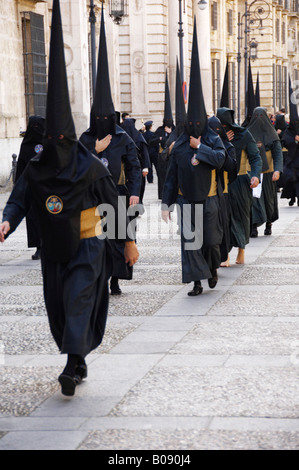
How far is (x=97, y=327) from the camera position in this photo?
6.39 meters

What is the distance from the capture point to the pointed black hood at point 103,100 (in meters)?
9.30

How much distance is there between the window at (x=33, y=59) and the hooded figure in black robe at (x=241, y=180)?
13.7 metres

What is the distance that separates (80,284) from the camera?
617cm

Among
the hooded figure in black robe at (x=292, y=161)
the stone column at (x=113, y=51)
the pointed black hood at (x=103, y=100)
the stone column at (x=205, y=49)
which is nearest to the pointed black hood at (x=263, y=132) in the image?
the hooded figure in black robe at (x=292, y=161)

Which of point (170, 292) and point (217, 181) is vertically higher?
point (217, 181)

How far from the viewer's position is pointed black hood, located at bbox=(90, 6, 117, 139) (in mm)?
9305

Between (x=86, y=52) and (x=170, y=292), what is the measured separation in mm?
19312

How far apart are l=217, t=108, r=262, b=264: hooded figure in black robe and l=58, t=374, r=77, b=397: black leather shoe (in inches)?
224

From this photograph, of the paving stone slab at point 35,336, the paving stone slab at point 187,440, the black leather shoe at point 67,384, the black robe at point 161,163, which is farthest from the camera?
the black robe at point 161,163

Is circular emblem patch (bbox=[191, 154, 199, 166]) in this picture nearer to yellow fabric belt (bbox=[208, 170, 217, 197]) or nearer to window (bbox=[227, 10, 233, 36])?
yellow fabric belt (bbox=[208, 170, 217, 197])

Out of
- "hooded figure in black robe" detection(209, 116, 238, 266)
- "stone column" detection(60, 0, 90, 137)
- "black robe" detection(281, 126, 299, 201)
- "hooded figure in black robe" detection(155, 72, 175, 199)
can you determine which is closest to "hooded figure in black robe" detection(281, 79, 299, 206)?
"black robe" detection(281, 126, 299, 201)

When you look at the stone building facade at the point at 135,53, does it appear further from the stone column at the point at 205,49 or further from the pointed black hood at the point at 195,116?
the pointed black hood at the point at 195,116
